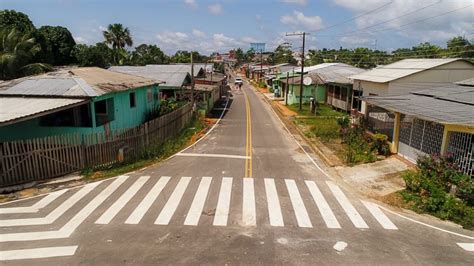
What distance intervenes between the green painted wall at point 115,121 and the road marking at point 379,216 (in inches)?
522

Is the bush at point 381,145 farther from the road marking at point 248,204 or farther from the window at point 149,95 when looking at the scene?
the window at point 149,95

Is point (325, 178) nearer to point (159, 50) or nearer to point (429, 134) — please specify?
point (429, 134)

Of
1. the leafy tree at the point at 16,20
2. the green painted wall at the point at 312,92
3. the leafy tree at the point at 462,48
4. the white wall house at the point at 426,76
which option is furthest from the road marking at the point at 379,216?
the leafy tree at the point at 16,20

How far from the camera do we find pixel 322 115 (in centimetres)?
3569

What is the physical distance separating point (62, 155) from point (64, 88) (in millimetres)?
4526

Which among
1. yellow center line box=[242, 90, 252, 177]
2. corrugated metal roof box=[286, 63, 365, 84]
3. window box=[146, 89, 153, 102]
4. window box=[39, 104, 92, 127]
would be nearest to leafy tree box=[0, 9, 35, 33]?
window box=[146, 89, 153, 102]

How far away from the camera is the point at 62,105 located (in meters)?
15.4

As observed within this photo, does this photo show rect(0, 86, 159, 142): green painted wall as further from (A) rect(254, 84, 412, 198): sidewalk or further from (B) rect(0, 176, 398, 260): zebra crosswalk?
(A) rect(254, 84, 412, 198): sidewalk

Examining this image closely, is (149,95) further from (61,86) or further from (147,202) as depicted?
(147,202)

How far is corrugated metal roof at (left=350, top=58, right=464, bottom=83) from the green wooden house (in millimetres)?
19036

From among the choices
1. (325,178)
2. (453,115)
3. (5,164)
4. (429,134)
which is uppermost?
(453,115)

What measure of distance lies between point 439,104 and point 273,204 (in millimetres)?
10530

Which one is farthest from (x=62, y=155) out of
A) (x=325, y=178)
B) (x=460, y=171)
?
(x=460, y=171)

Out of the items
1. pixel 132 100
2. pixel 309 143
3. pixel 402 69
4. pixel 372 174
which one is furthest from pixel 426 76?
pixel 132 100
